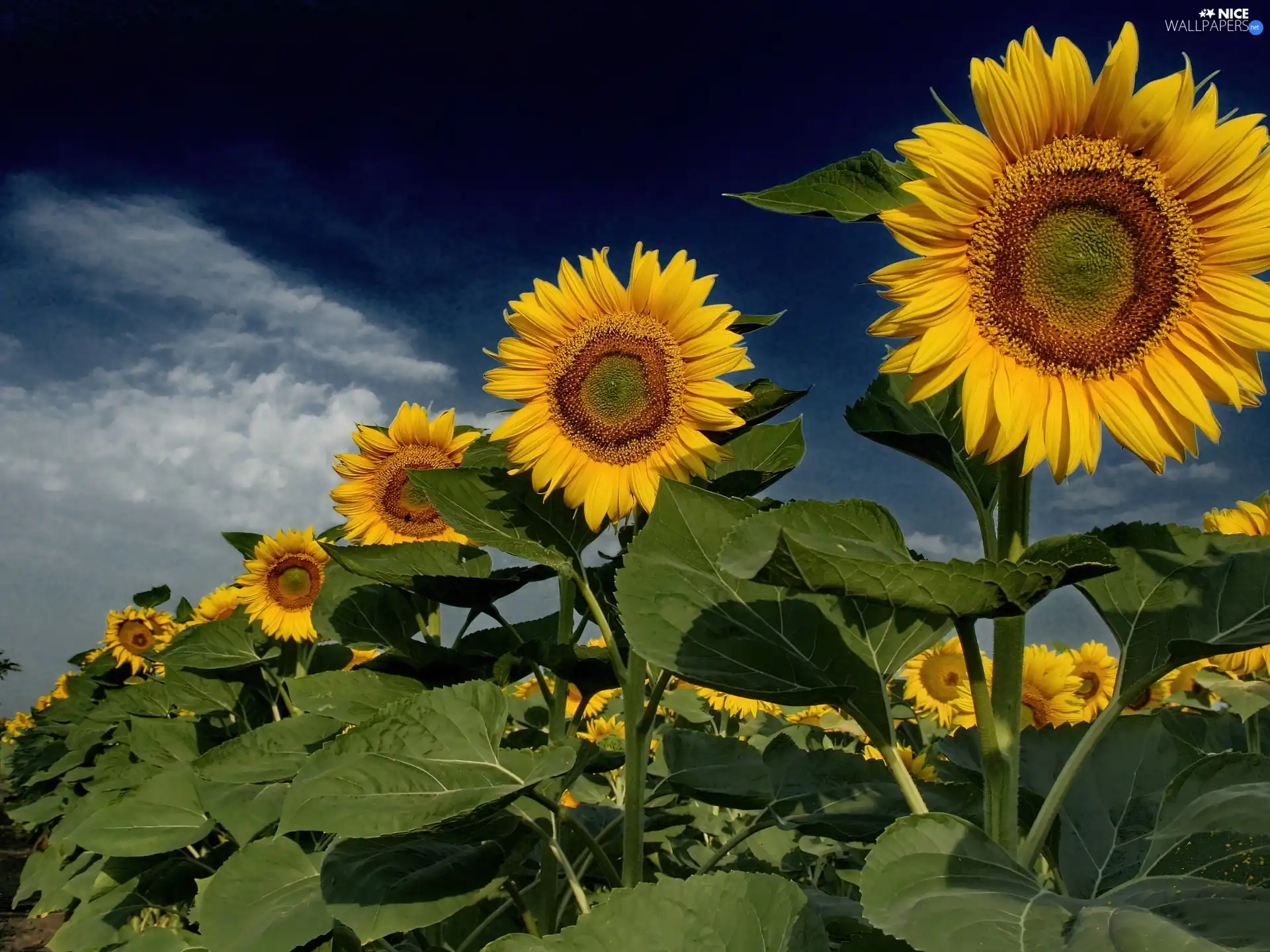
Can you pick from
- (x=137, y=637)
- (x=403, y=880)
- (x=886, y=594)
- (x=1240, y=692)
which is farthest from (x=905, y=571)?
(x=137, y=637)

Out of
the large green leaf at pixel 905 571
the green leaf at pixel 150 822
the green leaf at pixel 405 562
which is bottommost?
the green leaf at pixel 150 822

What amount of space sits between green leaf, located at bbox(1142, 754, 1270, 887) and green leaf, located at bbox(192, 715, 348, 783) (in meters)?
1.89

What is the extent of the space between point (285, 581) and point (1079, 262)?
4069mm

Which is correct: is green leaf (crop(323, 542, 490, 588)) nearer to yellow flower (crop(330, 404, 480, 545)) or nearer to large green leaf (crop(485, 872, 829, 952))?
yellow flower (crop(330, 404, 480, 545))

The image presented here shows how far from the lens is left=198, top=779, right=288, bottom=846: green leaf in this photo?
115 inches

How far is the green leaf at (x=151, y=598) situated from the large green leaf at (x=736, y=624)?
8904 mm

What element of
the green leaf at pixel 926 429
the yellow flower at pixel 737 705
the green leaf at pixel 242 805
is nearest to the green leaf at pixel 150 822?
the green leaf at pixel 242 805

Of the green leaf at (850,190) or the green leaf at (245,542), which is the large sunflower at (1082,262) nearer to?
the green leaf at (850,190)

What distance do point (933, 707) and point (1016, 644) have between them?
3.65 metres

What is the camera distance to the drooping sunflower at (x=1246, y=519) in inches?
103

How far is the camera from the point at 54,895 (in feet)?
23.5

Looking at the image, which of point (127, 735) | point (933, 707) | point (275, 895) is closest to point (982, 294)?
point (275, 895)

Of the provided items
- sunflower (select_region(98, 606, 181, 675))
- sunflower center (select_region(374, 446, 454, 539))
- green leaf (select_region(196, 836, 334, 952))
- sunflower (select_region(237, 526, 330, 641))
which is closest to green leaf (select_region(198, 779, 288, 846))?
green leaf (select_region(196, 836, 334, 952))

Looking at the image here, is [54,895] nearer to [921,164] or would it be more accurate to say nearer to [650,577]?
[650,577]
